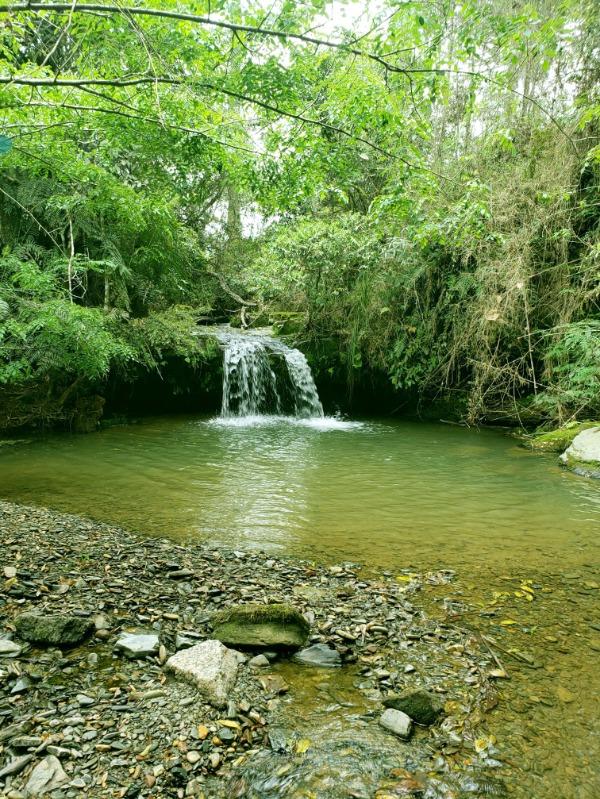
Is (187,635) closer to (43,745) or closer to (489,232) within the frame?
(43,745)

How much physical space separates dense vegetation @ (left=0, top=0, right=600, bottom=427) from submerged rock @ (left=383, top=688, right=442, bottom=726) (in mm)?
4099

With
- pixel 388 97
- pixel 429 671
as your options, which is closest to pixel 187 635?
pixel 429 671

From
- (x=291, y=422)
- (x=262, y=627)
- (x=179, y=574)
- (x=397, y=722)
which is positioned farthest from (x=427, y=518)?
(x=291, y=422)

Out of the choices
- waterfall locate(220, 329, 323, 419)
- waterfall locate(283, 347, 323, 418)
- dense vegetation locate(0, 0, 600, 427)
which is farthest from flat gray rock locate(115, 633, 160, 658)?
waterfall locate(283, 347, 323, 418)

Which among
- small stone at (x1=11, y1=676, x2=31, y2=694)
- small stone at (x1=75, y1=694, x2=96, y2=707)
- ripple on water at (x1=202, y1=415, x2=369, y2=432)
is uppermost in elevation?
ripple on water at (x1=202, y1=415, x2=369, y2=432)

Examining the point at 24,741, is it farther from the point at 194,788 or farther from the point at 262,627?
the point at 262,627

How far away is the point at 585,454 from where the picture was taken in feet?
24.0

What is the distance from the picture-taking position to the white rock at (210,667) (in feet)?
7.61

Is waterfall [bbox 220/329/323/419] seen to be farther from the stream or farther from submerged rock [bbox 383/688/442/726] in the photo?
submerged rock [bbox 383/688/442/726]

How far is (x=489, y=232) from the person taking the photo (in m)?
9.33

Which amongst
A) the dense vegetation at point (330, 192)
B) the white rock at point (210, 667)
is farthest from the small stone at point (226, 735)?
the dense vegetation at point (330, 192)

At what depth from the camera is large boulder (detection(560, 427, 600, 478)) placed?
278 inches

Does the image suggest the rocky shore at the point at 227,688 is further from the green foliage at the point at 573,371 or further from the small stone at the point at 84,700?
the green foliage at the point at 573,371

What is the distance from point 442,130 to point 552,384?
6570mm
